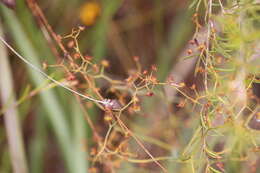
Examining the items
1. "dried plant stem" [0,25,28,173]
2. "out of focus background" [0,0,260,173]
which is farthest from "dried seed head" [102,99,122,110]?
"dried plant stem" [0,25,28,173]

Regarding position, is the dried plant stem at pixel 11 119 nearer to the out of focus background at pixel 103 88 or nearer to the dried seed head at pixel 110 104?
the out of focus background at pixel 103 88

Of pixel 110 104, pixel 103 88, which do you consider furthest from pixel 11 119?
pixel 110 104

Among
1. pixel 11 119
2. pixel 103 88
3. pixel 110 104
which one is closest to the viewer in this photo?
pixel 110 104

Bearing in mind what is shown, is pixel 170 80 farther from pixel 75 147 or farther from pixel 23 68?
pixel 23 68

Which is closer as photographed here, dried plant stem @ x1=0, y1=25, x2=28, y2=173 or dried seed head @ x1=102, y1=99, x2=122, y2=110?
dried seed head @ x1=102, y1=99, x2=122, y2=110

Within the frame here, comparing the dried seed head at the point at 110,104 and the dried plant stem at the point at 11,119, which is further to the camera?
the dried plant stem at the point at 11,119

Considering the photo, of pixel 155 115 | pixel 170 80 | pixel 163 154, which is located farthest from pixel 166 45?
pixel 170 80

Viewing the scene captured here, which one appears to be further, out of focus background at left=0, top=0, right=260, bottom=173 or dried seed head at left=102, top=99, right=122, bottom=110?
out of focus background at left=0, top=0, right=260, bottom=173

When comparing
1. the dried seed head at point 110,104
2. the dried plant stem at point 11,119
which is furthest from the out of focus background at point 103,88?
the dried seed head at point 110,104

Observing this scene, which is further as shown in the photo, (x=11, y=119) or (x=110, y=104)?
(x=11, y=119)

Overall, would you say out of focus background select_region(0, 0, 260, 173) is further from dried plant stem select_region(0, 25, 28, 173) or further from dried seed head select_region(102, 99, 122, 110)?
dried seed head select_region(102, 99, 122, 110)

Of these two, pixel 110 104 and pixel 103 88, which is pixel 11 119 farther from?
pixel 110 104
